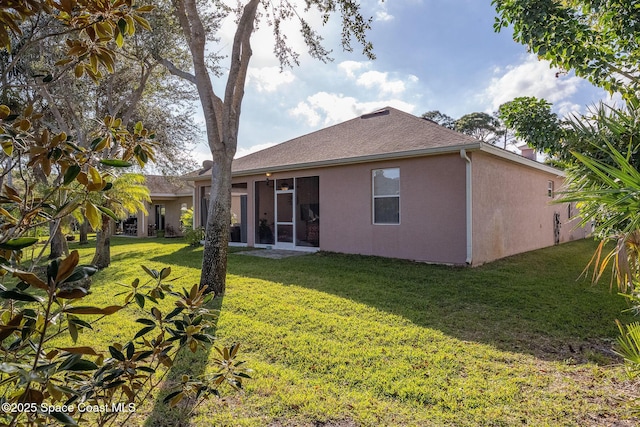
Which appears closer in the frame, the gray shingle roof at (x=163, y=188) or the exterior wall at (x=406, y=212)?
the exterior wall at (x=406, y=212)

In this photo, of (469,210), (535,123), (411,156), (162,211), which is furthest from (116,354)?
(162,211)

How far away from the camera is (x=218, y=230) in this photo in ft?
22.3

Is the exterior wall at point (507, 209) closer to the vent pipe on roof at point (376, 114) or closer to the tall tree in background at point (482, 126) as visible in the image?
the vent pipe on roof at point (376, 114)

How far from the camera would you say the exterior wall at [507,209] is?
9.59 meters

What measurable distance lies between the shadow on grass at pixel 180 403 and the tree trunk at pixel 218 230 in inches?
95.7

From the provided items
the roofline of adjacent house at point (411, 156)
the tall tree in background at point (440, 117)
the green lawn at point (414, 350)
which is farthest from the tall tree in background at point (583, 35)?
the tall tree in background at point (440, 117)

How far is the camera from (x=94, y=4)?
142 centimetres

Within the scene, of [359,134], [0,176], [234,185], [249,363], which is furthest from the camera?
[234,185]

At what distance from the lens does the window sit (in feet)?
34.2

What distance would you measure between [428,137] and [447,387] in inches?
321

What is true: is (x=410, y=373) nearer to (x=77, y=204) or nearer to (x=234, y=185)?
(x=77, y=204)

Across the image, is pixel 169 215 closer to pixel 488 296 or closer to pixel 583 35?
pixel 488 296

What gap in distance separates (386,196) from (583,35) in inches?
237

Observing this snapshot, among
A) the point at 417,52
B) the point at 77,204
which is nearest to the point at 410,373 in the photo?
the point at 77,204
